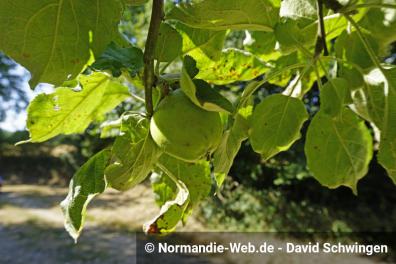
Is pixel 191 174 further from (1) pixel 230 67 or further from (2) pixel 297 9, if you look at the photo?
(2) pixel 297 9

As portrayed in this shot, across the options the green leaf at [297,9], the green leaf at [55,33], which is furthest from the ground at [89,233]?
the green leaf at [55,33]

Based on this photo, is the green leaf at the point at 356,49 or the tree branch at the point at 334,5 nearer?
the tree branch at the point at 334,5

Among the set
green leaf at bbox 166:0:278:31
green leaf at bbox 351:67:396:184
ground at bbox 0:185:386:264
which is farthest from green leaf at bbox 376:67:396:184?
ground at bbox 0:185:386:264

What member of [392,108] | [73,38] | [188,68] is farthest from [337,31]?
[73,38]

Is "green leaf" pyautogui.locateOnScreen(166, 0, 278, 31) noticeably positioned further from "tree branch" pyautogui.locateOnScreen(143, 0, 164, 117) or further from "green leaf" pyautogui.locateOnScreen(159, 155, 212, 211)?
"green leaf" pyautogui.locateOnScreen(159, 155, 212, 211)

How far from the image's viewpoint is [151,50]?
A: 547mm

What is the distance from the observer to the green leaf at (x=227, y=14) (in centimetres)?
58

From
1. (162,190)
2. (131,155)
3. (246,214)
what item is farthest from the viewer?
(246,214)

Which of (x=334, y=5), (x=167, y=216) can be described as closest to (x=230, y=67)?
(x=334, y=5)

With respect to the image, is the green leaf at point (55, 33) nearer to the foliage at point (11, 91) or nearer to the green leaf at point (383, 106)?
the green leaf at point (383, 106)

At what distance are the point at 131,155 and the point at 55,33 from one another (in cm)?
20

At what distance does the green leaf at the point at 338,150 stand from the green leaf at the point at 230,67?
0.55 feet

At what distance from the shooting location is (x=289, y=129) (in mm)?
799

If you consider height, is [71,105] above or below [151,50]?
below
